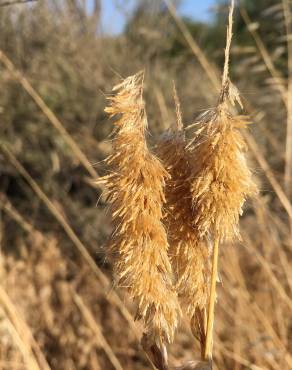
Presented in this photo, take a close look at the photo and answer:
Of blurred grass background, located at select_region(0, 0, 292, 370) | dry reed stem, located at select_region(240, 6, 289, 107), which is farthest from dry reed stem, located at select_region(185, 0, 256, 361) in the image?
blurred grass background, located at select_region(0, 0, 292, 370)

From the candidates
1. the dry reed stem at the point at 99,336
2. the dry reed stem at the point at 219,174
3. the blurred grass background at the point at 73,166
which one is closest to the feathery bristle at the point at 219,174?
the dry reed stem at the point at 219,174

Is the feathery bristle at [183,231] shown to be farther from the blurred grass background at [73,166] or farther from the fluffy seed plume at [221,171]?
the blurred grass background at [73,166]

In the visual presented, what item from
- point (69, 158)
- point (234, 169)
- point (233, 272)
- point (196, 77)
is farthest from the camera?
point (196, 77)

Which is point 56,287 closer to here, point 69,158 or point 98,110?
point 69,158

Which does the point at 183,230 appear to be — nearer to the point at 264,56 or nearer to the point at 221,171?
the point at 221,171

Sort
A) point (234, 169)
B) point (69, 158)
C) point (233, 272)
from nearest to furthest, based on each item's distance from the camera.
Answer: point (234, 169) → point (233, 272) → point (69, 158)

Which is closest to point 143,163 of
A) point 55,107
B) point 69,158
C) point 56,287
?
point 56,287

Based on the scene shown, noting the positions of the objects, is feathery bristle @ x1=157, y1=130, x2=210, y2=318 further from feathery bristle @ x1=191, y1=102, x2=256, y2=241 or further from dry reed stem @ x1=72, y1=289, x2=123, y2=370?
dry reed stem @ x1=72, y1=289, x2=123, y2=370
